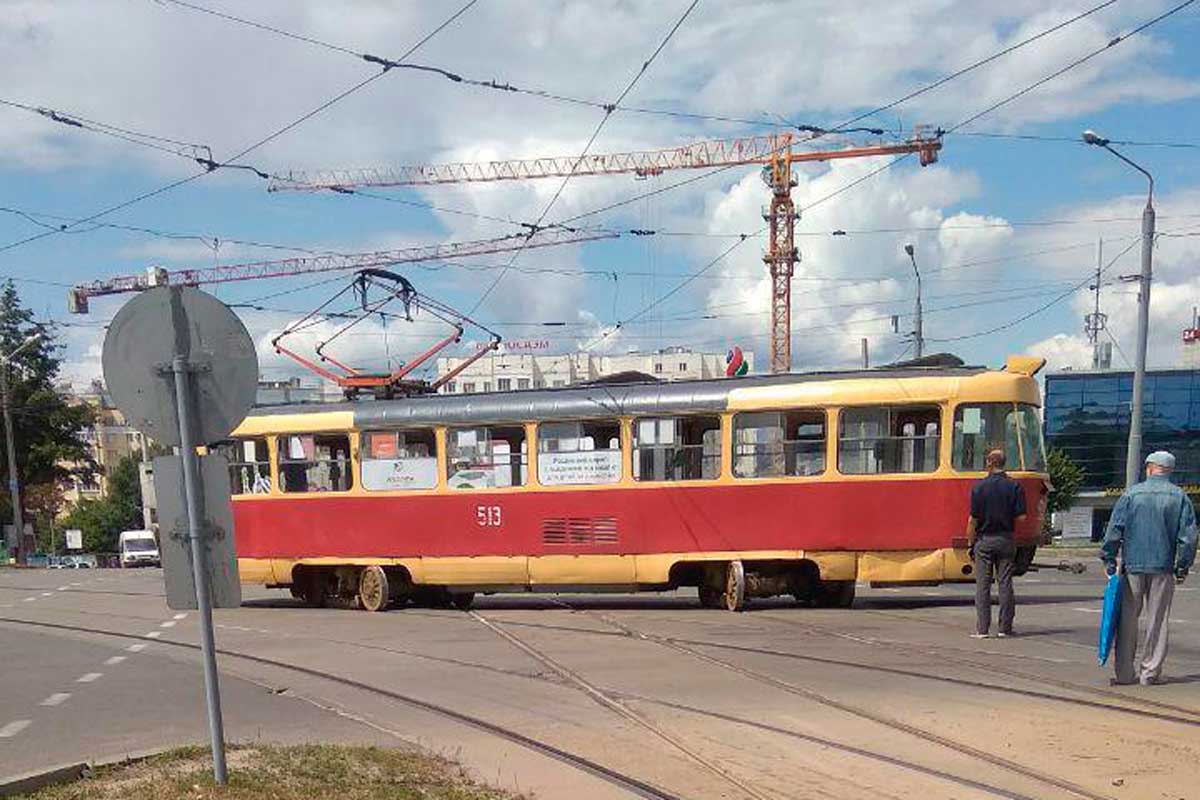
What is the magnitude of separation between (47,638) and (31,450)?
176ft

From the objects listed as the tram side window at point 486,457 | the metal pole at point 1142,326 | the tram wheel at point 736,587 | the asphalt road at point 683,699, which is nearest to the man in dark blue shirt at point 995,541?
the asphalt road at point 683,699

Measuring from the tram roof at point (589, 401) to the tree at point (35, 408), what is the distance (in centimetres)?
5213

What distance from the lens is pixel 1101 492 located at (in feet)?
206

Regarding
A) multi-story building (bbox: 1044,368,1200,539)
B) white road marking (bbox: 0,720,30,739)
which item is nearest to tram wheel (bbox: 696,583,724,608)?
white road marking (bbox: 0,720,30,739)

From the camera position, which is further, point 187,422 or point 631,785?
point 631,785

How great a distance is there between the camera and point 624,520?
14.4 m

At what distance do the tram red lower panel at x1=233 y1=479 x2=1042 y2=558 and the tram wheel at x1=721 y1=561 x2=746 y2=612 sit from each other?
0.28 m

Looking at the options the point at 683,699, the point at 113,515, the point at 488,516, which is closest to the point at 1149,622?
the point at 683,699

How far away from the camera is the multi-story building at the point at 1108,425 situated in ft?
196

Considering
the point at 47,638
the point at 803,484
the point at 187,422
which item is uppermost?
the point at 187,422

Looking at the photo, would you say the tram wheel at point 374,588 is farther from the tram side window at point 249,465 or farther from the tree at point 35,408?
the tree at point 35,408

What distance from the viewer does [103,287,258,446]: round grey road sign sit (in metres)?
5.43

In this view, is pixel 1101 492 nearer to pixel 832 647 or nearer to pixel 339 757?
pixel 832 647

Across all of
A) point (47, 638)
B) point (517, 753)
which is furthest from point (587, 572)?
point (517, 753)
